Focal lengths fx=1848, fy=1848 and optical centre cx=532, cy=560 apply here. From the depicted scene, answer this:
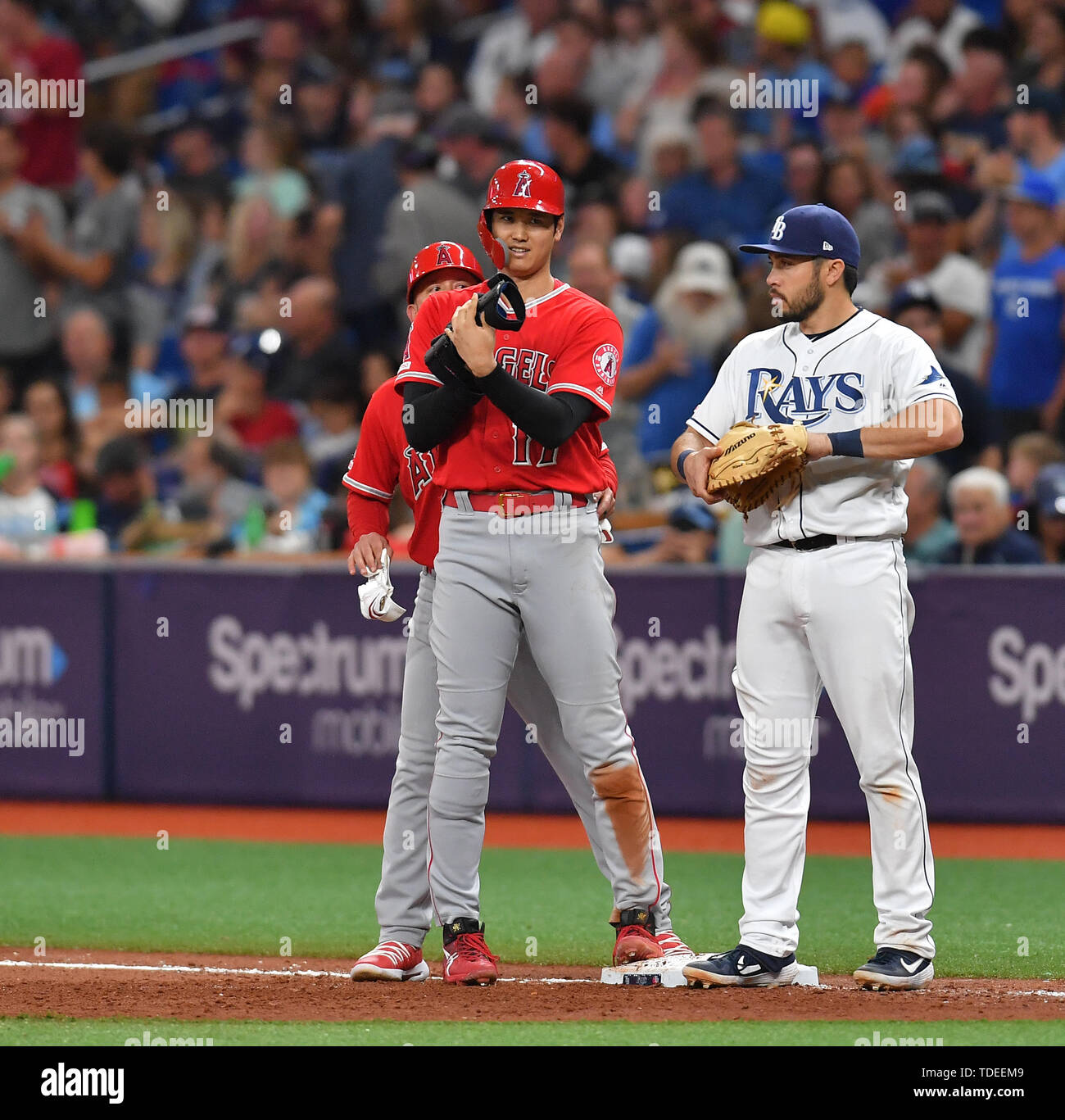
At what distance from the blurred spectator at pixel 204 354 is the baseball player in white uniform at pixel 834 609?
7710 mm

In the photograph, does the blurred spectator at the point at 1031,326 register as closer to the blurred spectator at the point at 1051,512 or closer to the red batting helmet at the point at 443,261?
the blurred spectator at the point at 1051,512

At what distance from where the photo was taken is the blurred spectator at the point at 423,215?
37.9 ft

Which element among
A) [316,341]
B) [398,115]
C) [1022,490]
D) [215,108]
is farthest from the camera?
[215,108]

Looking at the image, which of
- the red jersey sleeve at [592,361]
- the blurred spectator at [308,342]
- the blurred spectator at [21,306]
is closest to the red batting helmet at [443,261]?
the red jersey sleeve at [592,361]

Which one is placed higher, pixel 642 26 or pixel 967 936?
pixel 642 26

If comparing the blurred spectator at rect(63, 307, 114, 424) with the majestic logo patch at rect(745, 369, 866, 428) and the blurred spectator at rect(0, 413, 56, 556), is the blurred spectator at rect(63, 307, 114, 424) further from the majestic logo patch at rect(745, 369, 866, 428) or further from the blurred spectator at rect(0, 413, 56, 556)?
the majestic logo patch at rect(745, 369, 866, 428)

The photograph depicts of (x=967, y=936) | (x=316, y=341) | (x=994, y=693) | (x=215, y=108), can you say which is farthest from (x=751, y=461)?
(x=215, y=108)

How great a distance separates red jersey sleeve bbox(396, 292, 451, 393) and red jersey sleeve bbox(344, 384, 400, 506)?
368 mm

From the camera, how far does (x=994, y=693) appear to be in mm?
9281

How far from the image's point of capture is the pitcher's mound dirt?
16.1ft

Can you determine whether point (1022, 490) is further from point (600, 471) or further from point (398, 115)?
point (398, 115)

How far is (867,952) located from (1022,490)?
4.27 metres
